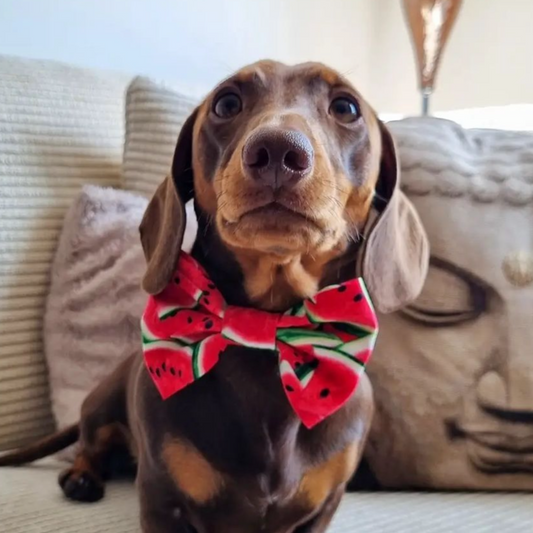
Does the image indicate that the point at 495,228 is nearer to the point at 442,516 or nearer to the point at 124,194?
the point at 442,516

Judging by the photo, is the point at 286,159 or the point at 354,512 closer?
the point at 286,159

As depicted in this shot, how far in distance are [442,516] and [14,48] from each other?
1.35 m

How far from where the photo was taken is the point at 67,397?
142 cm

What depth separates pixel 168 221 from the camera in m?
1.03

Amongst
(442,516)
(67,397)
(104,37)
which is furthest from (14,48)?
(442,516)

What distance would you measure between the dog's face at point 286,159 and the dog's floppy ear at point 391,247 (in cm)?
3

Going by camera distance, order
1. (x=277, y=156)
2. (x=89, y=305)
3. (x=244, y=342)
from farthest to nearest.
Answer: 1. (x=89, y=305)
2. (x=244, y=342)
3. (x=277, y=156)

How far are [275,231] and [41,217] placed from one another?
2.54 feet

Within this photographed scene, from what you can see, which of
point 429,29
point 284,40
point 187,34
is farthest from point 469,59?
point 187,34

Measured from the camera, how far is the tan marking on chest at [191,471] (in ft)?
3.12

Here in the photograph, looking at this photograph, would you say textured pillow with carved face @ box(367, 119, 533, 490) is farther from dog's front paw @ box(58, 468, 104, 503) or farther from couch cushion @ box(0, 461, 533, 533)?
dog's front paw @ box(58, 468, 104, 503)

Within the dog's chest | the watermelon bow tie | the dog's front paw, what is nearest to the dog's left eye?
the watermelon bow tie

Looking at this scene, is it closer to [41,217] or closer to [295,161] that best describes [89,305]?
[41,217]

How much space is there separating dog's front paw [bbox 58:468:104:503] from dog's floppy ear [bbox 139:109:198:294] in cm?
37
